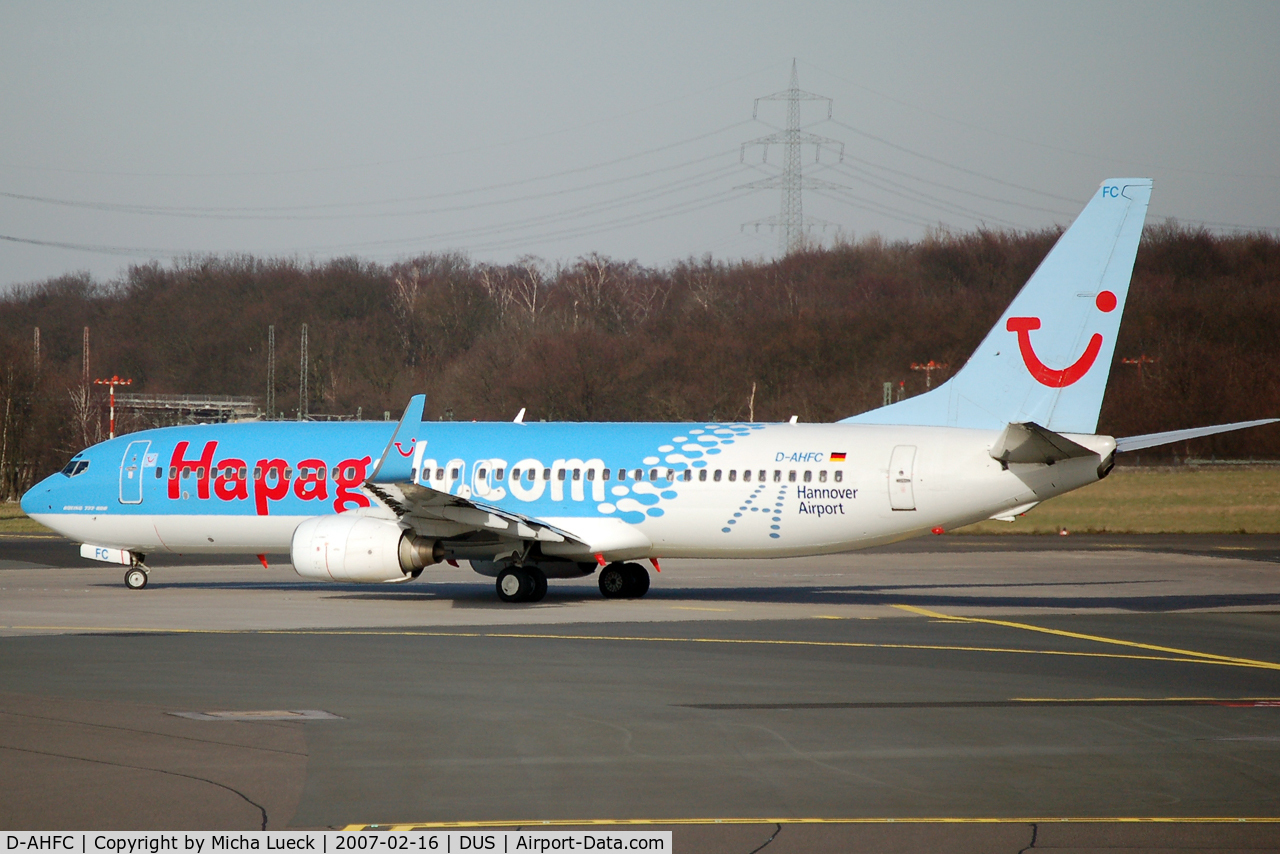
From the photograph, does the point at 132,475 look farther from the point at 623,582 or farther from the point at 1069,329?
the point at 1069,329

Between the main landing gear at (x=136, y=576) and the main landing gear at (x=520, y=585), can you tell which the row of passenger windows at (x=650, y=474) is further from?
the main landing gear at (x=136, y=576)

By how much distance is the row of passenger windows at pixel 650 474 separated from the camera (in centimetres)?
2519

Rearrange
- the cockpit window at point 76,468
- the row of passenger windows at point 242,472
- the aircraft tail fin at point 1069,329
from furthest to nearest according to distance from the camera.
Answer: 1. the cockpit window at point 76,468
2. the row of passenger windows at point 242,472
3. the aircraft tail fin at point 1069,329

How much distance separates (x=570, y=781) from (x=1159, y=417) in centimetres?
7291

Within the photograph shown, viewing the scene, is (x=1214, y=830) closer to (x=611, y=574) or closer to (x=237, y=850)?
(x=237, y=850)

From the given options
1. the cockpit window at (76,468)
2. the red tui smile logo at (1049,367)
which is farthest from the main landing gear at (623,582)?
the cockpit window at (76,468)

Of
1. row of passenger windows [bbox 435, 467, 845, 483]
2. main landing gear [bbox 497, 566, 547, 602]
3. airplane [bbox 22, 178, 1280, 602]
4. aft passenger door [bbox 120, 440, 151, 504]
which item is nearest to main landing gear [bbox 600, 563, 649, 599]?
airplane [bbox 22, 178, 1280, 602]

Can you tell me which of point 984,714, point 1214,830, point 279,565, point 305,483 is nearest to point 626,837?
point 1214,830

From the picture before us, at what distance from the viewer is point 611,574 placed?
27703mm

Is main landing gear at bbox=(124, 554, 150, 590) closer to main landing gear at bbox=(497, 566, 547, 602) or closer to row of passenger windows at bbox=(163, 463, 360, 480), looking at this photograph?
row of passenger windows at bbox=(163, 463, 360, 480)

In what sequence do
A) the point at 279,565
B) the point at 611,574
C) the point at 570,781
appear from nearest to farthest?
the point at 570,781, the point at 611,574, the point at 279,565

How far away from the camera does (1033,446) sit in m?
23.2

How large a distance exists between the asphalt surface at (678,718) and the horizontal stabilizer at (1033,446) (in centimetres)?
274

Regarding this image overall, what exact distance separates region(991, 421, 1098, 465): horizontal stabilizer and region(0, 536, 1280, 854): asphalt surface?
274 cm
